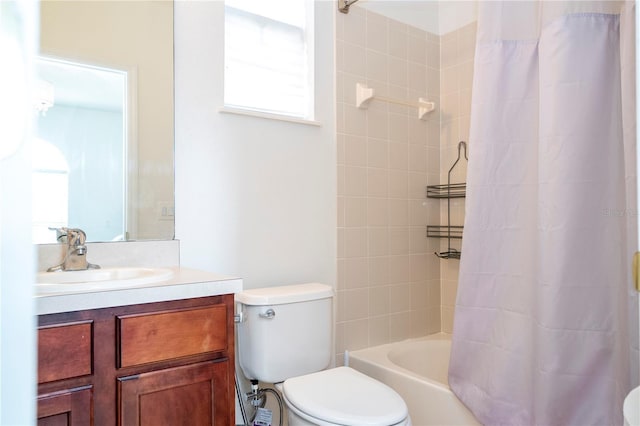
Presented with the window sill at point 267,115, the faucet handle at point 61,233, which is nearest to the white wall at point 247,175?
the window sill at point 267,115

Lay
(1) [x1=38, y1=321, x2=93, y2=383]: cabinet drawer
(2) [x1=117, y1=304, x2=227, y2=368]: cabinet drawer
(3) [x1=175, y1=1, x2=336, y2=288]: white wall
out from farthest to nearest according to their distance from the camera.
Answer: (3) [x1=175, y1=1, x2=336, y2=288]: white wall < (2) [x1=117, y1=304, x2=227, y2=368]: cabinet drawer < (1) [x1=38, y1=321, x2=93, y2=383]: cabinet drawer

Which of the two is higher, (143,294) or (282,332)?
(143,294)

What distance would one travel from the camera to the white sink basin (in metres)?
1.14

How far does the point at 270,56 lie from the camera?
211 cm

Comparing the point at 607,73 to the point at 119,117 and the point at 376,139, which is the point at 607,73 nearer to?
the point at 376,139

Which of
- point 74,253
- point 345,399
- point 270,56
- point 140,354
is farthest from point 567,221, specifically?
point 74,253

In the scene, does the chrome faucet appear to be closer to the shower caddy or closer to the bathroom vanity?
the bathroom vanity

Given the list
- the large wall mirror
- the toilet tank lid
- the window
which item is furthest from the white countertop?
the window

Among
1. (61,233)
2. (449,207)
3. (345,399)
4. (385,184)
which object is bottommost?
(345,399)

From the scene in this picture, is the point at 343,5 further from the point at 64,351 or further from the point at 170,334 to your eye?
the point at 64,351

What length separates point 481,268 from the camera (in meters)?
1.70

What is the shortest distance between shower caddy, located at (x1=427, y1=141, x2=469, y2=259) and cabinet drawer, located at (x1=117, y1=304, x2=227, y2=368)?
1.57 metres

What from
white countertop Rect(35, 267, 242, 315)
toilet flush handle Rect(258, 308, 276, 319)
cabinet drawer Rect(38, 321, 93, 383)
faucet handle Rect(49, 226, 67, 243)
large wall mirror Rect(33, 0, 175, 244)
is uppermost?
large wall mirror Rect(33, 0, 175, 244)

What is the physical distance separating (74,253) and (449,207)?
1.89m
